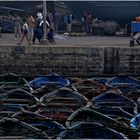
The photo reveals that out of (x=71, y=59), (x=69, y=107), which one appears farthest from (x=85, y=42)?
(x=69, y=107)

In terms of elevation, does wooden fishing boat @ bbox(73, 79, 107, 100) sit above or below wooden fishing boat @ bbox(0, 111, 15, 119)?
above

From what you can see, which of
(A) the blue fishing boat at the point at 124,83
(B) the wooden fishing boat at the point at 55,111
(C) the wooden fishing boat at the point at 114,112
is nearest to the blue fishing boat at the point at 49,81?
(A) the blue fishing boat at the point at 124,83

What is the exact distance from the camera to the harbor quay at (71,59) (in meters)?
20.6

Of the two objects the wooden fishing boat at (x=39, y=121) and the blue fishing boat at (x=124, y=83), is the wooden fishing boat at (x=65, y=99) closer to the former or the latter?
the wooden fishing boat at (x=39, y=121)

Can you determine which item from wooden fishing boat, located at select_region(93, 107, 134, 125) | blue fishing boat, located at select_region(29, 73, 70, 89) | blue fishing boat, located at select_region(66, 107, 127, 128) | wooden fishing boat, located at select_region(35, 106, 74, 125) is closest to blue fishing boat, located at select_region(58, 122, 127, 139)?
blue fishing boat, located at select_region(66, 107, 127, 128)

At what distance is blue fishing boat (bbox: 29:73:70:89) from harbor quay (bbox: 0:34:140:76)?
2.20 m

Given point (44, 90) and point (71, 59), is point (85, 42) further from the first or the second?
point (44, 90)

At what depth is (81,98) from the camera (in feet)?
50.4

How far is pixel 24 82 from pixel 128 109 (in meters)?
4.96

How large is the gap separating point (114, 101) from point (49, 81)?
3.96m

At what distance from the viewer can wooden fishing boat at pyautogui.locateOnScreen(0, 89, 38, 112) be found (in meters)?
14.5

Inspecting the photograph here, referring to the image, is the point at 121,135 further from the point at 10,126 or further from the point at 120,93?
the point at 120,93

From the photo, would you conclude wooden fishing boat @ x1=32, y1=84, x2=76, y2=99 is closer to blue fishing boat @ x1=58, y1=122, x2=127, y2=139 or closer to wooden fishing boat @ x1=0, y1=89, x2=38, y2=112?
wooden fishing boat @ x1=0, y1=89, x2=38, y2=112

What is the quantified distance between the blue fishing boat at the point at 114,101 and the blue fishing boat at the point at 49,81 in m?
2.33
